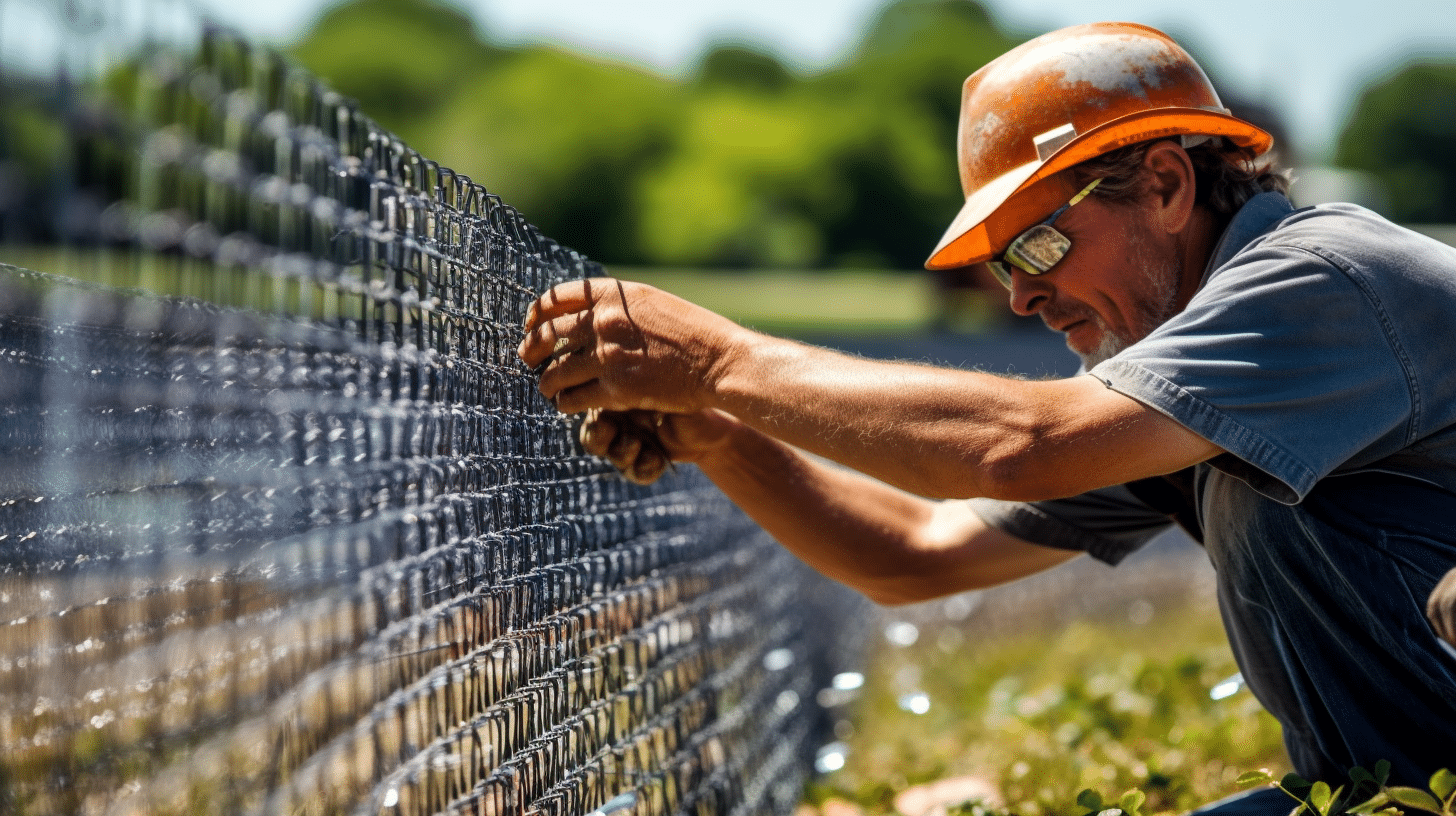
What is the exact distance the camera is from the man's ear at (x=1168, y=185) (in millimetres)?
2699

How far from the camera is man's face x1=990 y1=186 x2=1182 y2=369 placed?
2.70 meters

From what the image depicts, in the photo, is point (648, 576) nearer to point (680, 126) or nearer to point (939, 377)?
point (939, 377)

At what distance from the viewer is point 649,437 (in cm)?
277

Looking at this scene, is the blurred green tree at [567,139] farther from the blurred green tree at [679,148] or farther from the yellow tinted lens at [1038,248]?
the yellow tinted lens at [1038,248]

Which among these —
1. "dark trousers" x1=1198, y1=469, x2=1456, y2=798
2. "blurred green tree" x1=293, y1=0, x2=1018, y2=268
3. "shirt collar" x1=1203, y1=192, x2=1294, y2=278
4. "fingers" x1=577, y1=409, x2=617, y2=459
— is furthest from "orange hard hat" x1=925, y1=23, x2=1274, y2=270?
"blurred green tree" x1=293, y1=0, x2=1018, y2=268

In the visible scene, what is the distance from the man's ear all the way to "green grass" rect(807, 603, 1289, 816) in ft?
3.83

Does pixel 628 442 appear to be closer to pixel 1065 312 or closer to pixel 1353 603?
pixel 1065 312

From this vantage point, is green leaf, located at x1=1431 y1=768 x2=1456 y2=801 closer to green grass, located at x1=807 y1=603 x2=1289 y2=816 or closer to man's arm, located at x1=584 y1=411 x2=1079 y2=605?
green grass, located at x1=807 y1=603 x2=1289 y2=816

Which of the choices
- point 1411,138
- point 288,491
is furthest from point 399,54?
point 288,491

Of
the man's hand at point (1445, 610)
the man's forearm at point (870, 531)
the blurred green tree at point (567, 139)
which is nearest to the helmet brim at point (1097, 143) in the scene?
the man's forearm at point (870, 531)

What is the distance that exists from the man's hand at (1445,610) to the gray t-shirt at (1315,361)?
346 millimetres

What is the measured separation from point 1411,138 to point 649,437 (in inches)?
3934

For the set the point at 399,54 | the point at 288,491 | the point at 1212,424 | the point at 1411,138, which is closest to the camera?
the point at 288,491

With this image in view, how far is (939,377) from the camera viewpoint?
7.51ft
